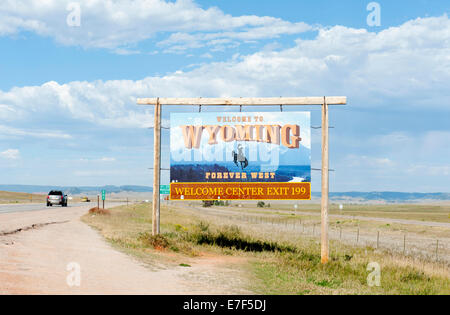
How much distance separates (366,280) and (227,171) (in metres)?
7.19

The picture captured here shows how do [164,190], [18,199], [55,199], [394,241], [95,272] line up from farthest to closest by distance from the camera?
[18,199] → [55,199] → [394,241] → [164,190] → [95,272]

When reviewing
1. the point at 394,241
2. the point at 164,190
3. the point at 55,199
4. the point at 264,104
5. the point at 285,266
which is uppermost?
the point at 264,104

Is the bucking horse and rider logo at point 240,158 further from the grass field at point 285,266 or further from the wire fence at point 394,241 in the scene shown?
the wire fence at point 394,241

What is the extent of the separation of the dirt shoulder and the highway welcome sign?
3249 mm

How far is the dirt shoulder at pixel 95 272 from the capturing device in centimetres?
1035

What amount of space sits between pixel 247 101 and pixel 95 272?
958cm

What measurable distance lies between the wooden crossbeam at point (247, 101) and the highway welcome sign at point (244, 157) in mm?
704

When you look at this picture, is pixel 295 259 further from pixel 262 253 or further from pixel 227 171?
pixel 227 171

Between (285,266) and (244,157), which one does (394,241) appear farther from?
(285,266)

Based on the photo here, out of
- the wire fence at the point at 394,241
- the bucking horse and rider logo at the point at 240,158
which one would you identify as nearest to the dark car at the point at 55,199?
the wire fence at the point at 394,241

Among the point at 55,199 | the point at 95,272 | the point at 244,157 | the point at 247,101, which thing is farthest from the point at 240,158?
the point at 55,199

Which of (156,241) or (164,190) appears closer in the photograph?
(156,241)

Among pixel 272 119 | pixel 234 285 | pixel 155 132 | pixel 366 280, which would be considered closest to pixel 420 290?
pixel 366 280

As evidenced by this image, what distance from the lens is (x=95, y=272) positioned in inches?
490
